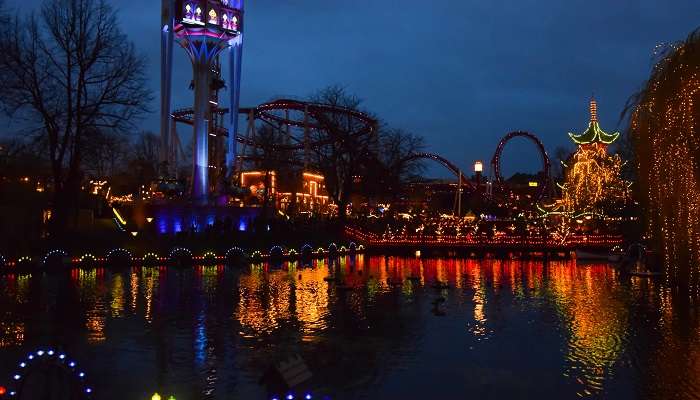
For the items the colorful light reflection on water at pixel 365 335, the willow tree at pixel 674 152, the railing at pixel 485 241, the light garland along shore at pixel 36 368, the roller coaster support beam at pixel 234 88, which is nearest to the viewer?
the light garland along shore at pixel 36 368

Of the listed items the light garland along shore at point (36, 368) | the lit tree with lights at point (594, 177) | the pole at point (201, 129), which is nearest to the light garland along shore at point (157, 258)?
the pole at point (201, 129)

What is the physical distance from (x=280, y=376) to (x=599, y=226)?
145 feet

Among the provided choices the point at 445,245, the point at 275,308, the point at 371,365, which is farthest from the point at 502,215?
the point at 371,365

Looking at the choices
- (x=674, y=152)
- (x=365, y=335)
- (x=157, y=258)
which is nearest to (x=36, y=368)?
(x=365, y=335)

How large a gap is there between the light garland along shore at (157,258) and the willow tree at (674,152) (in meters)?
21.0

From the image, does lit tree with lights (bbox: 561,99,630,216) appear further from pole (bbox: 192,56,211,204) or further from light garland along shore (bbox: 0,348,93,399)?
light garland along shore (bbox: 0,348,93,399)

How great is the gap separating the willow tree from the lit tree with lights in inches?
1379

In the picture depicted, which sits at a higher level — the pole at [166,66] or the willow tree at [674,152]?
the pole at [166,66]

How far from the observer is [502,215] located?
247 ft

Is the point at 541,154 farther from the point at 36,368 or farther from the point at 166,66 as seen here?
A: the point at 36,368

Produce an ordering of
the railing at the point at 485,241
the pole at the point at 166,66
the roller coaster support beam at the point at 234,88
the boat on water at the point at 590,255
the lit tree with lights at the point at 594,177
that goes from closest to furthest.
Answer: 1. the boat on water at the point at 590,255
2. the railing at the point at 485,241
3. the pole at the point at 166,66
4. the roller coaster support beam at the point at 234,88
5. the lit tree with lights at the point at 594,177

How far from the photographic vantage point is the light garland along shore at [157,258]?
26734 millimetres

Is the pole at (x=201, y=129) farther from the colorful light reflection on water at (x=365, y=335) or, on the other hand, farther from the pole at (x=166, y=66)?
the colorful light reflection on water at (x=365, y=335)

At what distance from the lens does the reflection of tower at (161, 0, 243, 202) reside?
46406 millimetres
